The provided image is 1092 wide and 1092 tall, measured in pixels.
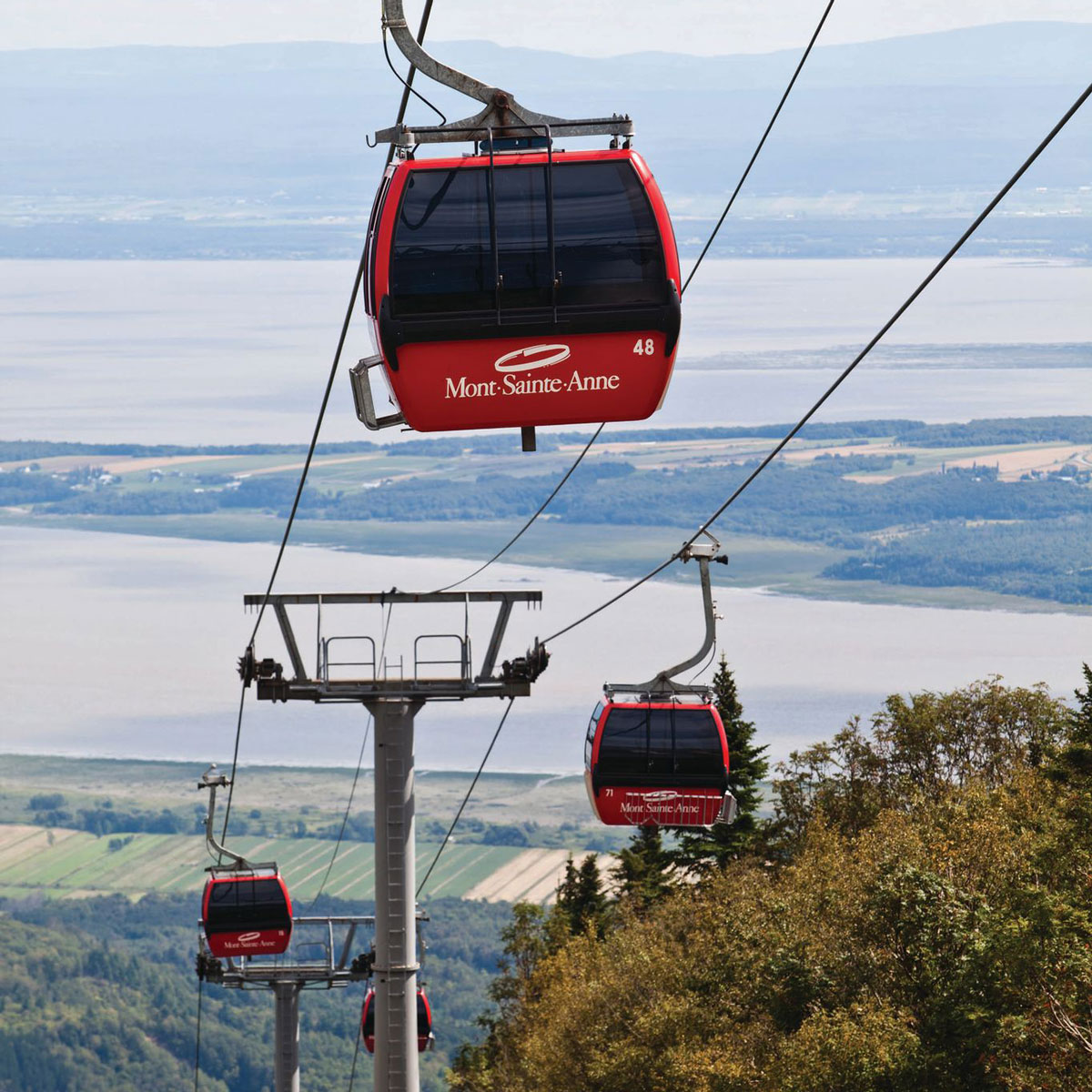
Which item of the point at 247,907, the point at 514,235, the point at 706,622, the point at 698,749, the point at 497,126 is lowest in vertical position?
the point at 247,907

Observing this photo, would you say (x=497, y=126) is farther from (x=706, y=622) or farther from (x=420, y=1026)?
(x=420, y=1026)

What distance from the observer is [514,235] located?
42.7 ft

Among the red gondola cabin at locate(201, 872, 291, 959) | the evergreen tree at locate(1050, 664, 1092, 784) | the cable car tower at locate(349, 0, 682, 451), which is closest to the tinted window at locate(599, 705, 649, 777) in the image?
the cable car tower at locate(349, 0, 682, 451)

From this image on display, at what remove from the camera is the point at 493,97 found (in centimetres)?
1286

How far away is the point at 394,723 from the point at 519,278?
1492cm

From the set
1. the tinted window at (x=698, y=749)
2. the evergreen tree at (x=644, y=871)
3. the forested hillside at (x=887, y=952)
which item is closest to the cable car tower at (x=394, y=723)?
the tinted window at (x=698, y=749)

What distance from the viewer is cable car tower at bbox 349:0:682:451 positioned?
12961 mm

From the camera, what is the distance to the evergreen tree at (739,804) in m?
60.7

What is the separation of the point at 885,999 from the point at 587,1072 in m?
13.0

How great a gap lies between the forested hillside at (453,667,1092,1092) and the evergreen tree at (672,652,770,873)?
6082 mm

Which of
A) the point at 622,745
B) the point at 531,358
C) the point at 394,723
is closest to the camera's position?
the point at 531,358

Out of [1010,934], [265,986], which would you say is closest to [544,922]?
[265,986]

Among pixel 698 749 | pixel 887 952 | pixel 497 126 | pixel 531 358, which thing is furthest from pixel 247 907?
pixel 497 126

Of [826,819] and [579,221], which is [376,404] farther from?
[826,819]
